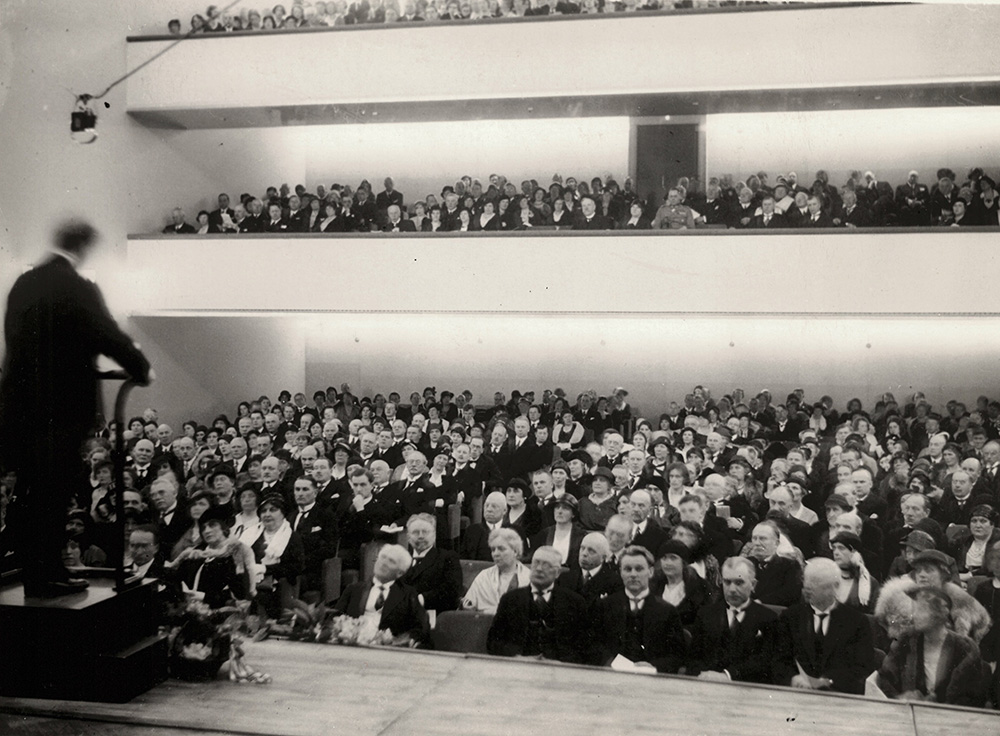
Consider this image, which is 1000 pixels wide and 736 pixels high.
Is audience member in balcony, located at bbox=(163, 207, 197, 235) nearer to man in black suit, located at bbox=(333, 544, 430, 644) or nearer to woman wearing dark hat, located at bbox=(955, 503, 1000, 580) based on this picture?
man in black suit, located at bbox=(333, 544, 430, 644)

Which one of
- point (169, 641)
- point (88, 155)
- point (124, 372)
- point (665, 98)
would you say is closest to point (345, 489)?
point (169, 641)

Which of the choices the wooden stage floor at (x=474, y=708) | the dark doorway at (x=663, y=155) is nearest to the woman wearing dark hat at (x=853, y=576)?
the wooden stage floor at (x=474, y=708)

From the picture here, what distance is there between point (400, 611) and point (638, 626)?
3.18 feet

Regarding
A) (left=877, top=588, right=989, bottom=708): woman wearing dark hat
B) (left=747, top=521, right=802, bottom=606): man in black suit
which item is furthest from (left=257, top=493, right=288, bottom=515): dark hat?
(left=877, top=588, right=989, bottom=708): woman wearing dark hat

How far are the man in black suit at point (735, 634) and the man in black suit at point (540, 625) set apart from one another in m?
0.45

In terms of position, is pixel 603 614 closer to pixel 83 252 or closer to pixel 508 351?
pixel 83 252

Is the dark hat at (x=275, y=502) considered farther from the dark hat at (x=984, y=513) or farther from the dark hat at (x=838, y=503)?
the dark hat at (x=984, y=513)

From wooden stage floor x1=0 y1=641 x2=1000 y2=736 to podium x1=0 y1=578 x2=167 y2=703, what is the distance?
3.2 inches

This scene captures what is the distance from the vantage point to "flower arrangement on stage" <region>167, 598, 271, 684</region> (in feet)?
10.1

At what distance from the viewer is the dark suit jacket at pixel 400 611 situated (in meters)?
3.59

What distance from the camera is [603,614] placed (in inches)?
134

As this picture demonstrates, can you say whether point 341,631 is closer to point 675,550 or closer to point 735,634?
point 675,550

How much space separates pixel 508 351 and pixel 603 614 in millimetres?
5609

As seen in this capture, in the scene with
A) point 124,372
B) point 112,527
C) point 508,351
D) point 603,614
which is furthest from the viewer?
point 508,351
